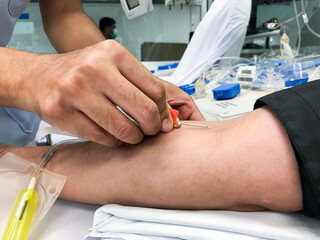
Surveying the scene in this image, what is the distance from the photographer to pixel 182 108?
0.87 m

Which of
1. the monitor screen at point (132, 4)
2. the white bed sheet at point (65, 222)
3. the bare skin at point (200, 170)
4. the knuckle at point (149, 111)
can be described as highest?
the monitor screen at point (132, 4)

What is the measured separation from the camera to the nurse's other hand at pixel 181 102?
0.85 metres

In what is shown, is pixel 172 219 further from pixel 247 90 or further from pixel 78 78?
pixel 247 90

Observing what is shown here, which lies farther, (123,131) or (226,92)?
(226,92)

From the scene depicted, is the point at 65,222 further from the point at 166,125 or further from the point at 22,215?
the point at 166,125

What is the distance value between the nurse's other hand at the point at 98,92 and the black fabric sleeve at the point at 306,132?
0.23 m

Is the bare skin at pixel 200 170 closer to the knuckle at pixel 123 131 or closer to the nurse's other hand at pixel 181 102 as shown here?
the knuckle at pixel 123 131

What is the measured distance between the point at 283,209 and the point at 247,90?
115 cm

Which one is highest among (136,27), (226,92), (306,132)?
(306,132)

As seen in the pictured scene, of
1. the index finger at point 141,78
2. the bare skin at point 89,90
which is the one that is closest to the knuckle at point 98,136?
the bare skin at point 89,90

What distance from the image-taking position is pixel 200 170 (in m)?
0.53

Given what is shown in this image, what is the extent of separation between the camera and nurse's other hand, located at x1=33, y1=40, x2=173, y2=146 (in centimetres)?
45

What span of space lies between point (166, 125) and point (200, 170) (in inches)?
5.2

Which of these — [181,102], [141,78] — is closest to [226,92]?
[181,102]
